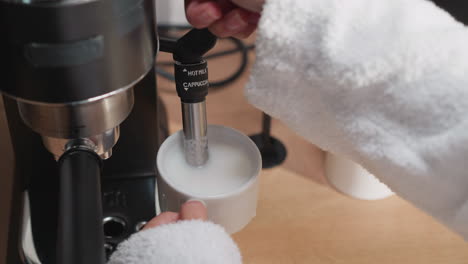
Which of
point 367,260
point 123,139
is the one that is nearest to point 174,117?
point 123,139

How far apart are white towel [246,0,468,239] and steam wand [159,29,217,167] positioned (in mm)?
39

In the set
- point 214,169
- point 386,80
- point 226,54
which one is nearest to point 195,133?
point 214,169

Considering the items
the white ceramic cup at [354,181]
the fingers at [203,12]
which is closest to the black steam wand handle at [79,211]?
the fingers at [203,12]

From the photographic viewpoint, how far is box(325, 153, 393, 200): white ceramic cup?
43 centimetres

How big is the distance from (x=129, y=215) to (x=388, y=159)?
201mm

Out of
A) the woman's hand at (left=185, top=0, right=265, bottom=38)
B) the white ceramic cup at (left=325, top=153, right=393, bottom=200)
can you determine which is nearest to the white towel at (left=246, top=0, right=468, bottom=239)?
the woman's hand at (left=185, top=0, right=265, bottom=38)

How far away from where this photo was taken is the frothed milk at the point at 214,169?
1.20 ft

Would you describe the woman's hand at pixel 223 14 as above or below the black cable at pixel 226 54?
above

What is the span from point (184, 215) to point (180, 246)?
35 millimetres

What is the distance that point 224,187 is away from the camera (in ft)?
1.21

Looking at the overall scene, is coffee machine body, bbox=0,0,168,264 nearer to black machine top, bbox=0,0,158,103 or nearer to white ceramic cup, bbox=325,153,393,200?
black machine top, bbox=0,0,158,103

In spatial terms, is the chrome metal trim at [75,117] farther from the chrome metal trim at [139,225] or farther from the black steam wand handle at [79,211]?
the chrome metal trim at [139,225]

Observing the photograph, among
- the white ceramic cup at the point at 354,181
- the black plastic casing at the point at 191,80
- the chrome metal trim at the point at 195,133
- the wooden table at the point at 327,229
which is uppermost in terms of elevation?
the black plastic casing at the point at 191,80

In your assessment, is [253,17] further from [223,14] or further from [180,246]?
[180,246]
